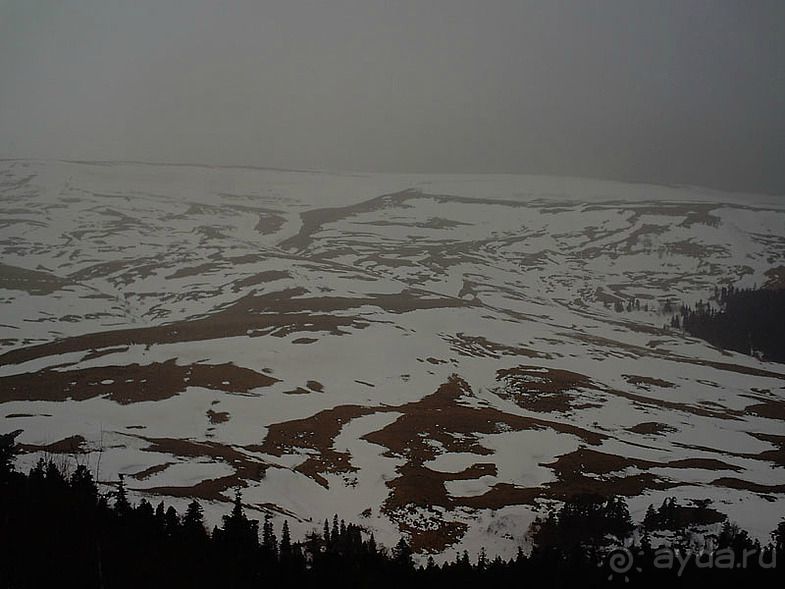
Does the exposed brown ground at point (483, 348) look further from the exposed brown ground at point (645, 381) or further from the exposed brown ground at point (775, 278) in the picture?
the exposed brown ground at point (775, 278)

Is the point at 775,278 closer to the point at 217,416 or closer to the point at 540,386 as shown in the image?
A: the point at 540,386

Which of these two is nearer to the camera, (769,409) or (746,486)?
(746,486)

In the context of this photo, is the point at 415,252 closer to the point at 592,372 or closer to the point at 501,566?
the point at 592,372

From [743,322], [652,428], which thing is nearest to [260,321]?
[652,428]

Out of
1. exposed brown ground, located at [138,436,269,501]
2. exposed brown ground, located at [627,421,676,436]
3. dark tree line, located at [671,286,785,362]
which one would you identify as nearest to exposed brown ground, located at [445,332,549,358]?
exposed brown ground, located at [627,421,676,436]

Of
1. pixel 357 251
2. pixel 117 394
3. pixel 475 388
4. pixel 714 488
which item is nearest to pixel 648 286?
pixel 357 251

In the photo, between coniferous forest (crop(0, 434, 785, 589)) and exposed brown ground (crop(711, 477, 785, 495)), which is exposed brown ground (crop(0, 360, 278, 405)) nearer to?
coniferous forest (crop(0, 434, 785, 589))
